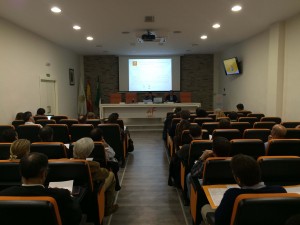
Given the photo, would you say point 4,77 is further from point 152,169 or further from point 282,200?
point 282,200

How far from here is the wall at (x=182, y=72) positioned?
13367 mm

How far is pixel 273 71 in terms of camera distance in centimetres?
723

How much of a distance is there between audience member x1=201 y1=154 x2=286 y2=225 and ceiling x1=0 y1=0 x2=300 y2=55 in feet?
13.8

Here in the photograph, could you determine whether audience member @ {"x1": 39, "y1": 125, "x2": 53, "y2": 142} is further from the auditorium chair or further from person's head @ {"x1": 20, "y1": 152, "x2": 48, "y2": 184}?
the auditorium chair

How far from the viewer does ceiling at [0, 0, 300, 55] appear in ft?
17.4

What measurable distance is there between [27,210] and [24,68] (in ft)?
22.1

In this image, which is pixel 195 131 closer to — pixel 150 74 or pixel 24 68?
pixel 24 68

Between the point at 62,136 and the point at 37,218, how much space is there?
12.1 ft

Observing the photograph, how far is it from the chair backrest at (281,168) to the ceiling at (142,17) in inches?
152

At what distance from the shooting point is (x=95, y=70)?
1342cm

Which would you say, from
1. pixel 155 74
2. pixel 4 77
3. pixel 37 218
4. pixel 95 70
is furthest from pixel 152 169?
pixel 95 70

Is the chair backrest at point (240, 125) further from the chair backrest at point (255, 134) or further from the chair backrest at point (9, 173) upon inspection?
the chair backrest at point (9, 173)

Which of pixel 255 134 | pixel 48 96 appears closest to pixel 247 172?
pixel 255 134

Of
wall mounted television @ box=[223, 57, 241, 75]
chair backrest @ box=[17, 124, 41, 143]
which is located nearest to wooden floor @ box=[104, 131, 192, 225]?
chair backrest @ box=[17, 124, 41, 143]
